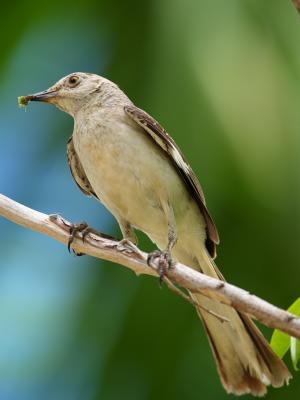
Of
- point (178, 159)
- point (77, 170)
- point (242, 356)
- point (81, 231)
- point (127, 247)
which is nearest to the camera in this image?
point (127, 247)

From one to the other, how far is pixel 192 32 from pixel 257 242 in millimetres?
1835

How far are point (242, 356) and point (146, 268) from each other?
3.65ft

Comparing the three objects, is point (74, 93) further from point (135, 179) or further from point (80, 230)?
point (80, 230)

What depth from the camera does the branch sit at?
421cm

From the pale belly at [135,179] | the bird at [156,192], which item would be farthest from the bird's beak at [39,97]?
the pale belly at [135,179]

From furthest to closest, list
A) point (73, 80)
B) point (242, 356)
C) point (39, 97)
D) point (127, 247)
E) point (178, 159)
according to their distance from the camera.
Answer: point (73, 80) < point (39, 97) < point (178, 159) < point (242, 356) < point (127, 247)

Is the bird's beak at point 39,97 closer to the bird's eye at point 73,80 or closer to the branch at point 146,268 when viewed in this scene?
the bird's eye at point 73,80

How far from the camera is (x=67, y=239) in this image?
208 inches

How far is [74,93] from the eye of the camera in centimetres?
696

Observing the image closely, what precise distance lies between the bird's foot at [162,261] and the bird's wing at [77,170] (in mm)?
1658

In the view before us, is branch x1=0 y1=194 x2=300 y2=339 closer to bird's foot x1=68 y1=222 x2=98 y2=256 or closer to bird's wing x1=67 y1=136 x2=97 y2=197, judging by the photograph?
bird's foot x1=68 y1=222 x2=98 y2=256

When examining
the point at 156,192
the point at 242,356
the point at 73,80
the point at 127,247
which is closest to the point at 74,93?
the point at 73,80

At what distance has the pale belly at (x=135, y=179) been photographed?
20.0ft

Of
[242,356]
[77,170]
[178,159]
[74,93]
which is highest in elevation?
[178,159]
